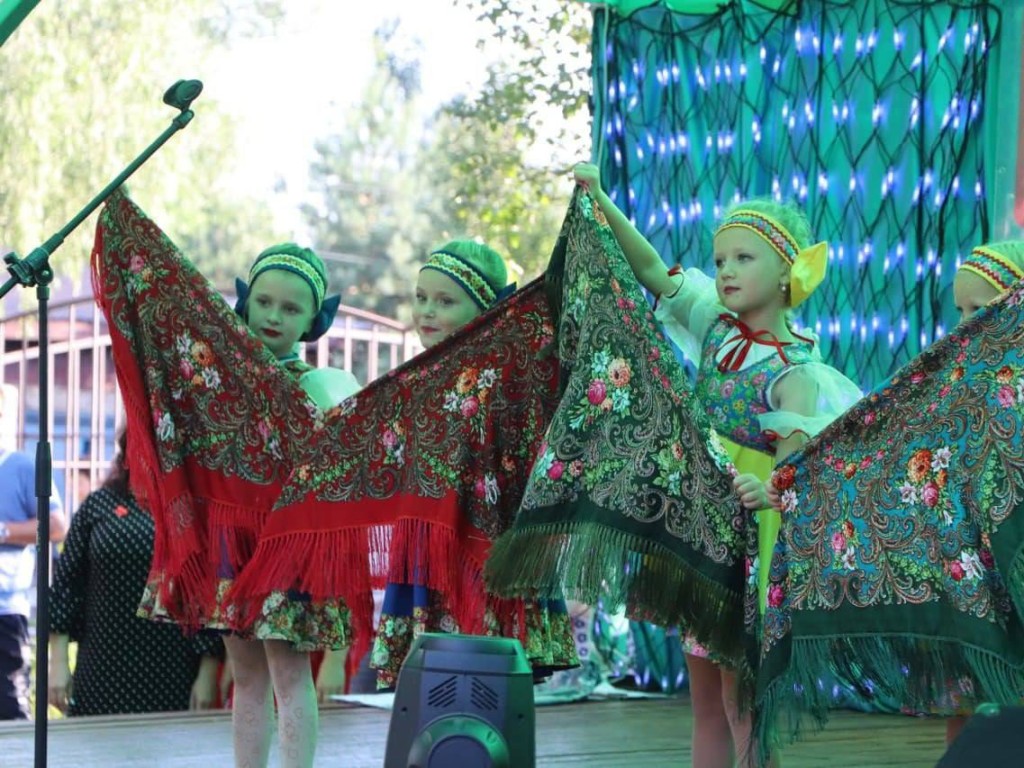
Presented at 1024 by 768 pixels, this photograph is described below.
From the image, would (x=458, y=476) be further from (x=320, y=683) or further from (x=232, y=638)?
→ (x=320, y=683)

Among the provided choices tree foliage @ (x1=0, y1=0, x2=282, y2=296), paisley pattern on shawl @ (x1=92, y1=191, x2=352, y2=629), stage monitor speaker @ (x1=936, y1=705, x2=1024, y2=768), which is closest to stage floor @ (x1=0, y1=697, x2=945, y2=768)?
paisley pattern on shawl @ (x1=92, y1=191, x2=352, y2=629)

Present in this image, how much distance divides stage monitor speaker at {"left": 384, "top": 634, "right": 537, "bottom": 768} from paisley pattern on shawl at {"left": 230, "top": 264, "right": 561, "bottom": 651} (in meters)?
0.93

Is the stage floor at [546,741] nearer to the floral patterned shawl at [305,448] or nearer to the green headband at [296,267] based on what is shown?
the floral patterned shawl at [305,448]

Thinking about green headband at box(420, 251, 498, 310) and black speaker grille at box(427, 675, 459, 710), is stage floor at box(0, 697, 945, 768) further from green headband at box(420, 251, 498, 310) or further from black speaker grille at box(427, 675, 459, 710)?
black speaker grille at box(427, 675, 459, 710)

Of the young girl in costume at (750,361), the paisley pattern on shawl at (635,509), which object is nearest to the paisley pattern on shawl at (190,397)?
the paisley pattern on shawl at (635,509)

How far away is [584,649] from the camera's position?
18.0ft

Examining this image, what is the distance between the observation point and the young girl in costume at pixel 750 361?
2949 millimetres

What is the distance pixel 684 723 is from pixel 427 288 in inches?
80.4

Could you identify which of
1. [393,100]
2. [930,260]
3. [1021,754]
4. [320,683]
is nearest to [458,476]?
[1021,754]

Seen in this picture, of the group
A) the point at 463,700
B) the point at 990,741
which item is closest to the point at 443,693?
the point at 463,700

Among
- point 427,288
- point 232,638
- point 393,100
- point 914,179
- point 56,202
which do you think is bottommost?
point 232,638

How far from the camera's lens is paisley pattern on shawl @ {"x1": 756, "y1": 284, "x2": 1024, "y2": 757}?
234cm

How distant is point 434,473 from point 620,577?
554 mm

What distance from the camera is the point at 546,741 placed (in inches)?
175
